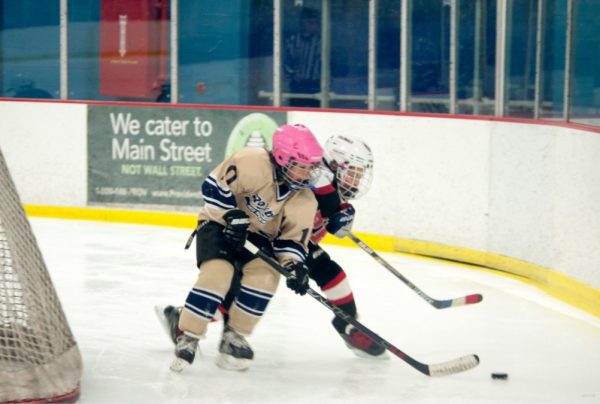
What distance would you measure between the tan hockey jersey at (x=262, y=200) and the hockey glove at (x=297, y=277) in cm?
4

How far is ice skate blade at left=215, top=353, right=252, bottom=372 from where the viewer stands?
447 cm

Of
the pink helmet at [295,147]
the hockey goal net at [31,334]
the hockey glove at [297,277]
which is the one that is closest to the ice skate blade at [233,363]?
the hockey glove at [297,277]

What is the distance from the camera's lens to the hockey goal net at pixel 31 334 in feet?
12.7

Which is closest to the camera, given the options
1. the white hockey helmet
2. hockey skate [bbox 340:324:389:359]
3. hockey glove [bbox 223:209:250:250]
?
hockey glove [bbox 223:209:250:250]

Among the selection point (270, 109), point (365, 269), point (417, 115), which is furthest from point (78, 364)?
point (270, 109)

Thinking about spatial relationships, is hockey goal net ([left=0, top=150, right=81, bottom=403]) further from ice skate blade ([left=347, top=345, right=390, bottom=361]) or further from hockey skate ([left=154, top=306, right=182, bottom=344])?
ice skate blade ([left=347, top=345, right=390, bottom=361])

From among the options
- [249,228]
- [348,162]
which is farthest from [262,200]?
[348,162]

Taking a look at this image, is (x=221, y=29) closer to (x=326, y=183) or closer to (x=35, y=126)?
(x=35, y=126)

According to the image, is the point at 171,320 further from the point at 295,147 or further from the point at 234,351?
the point at 295,147

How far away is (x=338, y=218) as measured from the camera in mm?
4605

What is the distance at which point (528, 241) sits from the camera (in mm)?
6609

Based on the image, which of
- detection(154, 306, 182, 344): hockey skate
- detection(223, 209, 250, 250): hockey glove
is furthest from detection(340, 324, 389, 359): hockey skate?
detection(223, 209, 250, 250): hockey glove

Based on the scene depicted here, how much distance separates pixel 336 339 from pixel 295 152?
1.18 metres

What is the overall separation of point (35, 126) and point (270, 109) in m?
1.71
